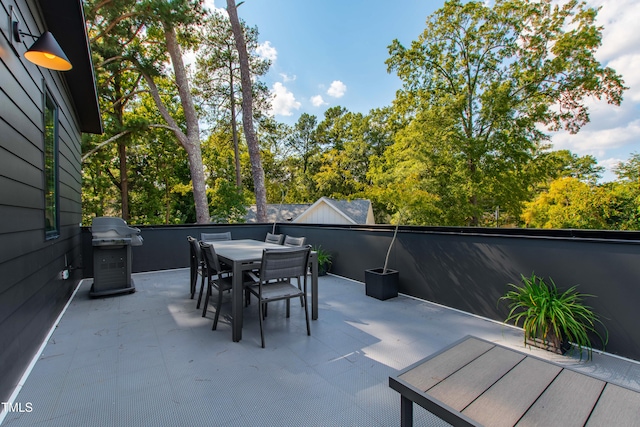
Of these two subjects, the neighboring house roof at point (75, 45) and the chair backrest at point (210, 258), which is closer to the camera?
the neighboring house roof at point (75, 45)

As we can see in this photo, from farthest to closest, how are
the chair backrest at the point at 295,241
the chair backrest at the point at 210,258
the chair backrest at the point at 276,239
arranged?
1. the chair backrest at the point at 276,239
2. the chair backrest at the point at 295,241
3. the chair backrest at the point at 210,258

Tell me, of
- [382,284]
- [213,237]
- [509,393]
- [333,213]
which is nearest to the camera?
[509,393]

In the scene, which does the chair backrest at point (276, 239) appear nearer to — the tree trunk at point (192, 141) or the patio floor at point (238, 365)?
the patio floor at point (238, 365)

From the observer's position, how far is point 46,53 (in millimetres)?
1882

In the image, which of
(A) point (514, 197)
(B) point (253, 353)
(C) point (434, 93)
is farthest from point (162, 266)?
(C) point (434, 93)

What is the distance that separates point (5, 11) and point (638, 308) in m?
4.91

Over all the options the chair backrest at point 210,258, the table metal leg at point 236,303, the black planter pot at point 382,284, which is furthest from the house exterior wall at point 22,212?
the black planter pot at point 382,284

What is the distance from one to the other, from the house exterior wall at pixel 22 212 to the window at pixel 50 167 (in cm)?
11

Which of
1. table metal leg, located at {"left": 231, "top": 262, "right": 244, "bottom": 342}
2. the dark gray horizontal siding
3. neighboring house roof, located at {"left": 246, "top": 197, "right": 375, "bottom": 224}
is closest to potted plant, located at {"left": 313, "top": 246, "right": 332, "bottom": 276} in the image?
the dark gray horizontal siding

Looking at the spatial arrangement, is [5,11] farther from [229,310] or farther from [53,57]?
[229,310]

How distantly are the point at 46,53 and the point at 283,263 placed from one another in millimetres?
2252

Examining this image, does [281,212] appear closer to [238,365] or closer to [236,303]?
[236,303]

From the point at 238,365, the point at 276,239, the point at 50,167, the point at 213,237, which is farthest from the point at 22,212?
the point at 276,239

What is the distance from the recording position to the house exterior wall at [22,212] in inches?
68.5
